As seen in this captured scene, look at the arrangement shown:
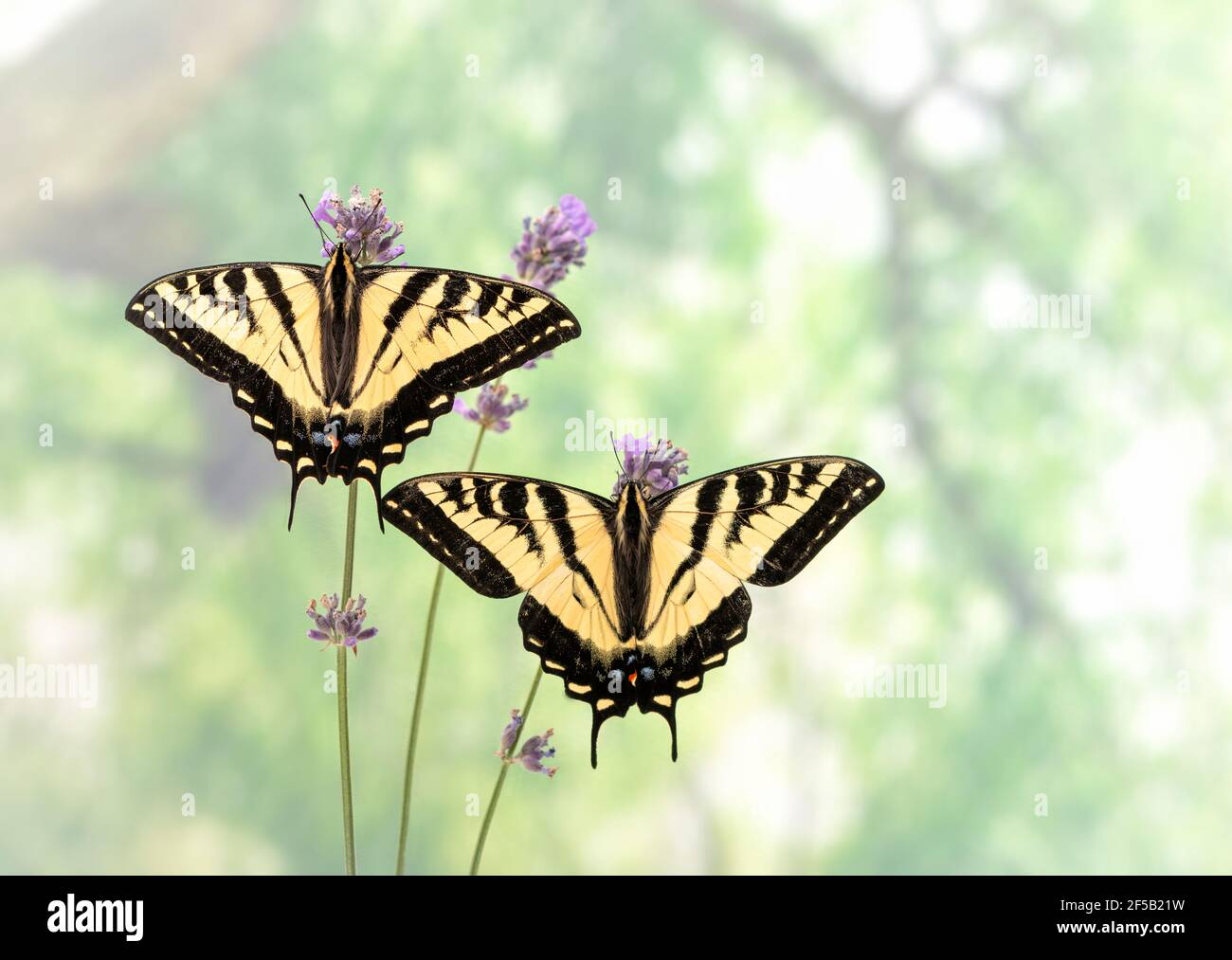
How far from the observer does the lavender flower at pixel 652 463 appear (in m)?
0.78

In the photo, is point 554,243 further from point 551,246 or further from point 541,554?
point 541,554

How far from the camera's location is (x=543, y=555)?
869 mm

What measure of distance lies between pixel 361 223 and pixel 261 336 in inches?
5.7

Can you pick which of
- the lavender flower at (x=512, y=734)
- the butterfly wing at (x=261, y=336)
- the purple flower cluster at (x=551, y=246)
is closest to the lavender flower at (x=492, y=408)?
the purple flower cluster at (x=551, y=246)

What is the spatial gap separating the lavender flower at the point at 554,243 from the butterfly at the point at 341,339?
0.05 meters

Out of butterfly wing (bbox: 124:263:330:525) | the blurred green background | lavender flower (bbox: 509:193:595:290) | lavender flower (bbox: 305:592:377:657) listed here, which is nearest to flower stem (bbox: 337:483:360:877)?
lavender flower (bbox: 305:592:377:657)

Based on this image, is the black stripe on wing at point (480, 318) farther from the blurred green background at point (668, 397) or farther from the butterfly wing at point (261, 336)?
the blurred green background at point (668, 397)

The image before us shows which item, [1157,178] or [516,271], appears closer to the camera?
[516,271]

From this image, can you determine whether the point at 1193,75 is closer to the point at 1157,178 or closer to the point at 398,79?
the point at 1157,178

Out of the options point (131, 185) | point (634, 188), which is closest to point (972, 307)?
point (634, 188)

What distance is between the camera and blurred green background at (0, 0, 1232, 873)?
2.73m

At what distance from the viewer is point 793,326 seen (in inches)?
113
